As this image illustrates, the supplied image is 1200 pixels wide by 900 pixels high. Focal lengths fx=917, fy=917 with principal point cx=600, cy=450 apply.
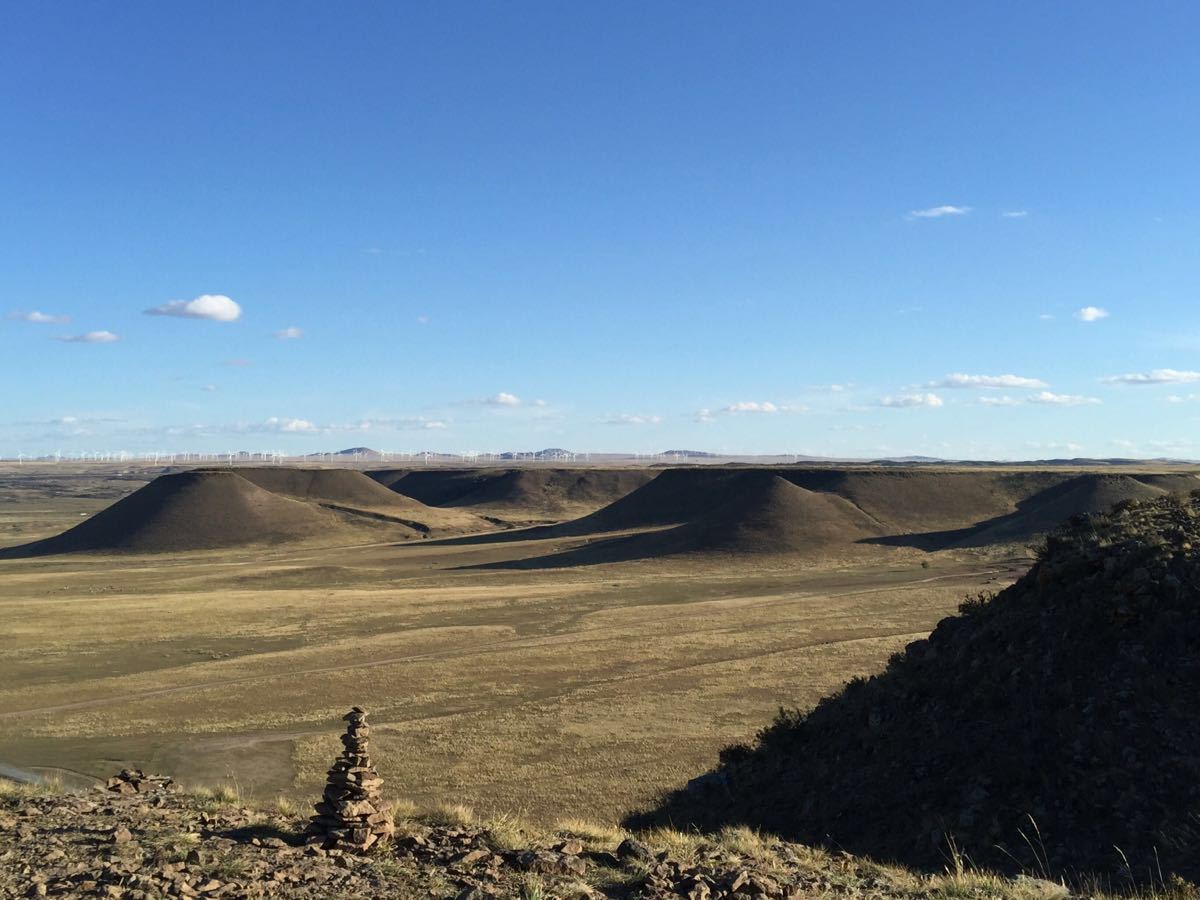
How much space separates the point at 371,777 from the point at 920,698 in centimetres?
1143

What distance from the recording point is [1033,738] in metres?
15.8

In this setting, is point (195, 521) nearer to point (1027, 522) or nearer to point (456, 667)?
point (456, 667)

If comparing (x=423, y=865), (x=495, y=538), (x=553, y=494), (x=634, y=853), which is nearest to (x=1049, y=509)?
(x=495, y=538)

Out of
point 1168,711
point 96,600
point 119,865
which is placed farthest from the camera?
point 96,600

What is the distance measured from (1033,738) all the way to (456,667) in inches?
1234

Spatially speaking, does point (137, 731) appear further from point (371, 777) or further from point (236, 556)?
point (236, 556)

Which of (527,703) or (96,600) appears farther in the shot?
(96,600)

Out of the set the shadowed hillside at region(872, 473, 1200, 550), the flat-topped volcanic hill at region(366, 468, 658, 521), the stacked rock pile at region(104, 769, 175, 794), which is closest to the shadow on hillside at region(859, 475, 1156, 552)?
the shadowed hillside at region(872, 473, 1200, 550)

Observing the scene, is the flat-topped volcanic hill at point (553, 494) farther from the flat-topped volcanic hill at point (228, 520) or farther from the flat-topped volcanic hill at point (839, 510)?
the flat-topped volcanic hill at point (839, 510)

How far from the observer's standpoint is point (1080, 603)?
1848 cm

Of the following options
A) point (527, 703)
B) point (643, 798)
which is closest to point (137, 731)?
point (527, 703)

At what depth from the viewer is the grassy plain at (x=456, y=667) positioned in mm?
27828

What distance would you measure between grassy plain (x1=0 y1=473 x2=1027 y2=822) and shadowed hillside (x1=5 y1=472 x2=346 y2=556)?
31.4 metres

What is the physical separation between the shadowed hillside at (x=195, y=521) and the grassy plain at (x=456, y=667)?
3145 centimetres
